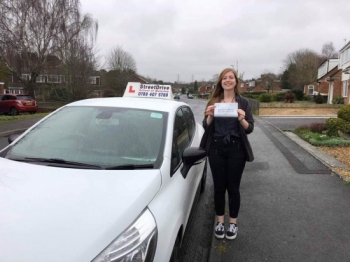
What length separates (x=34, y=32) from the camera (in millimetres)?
21234

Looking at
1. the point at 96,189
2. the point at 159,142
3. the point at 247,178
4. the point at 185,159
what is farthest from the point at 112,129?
the point at 247,178

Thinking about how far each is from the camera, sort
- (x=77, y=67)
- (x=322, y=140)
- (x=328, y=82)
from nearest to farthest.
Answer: (x=322, y=140) < (x=77, y=67) < (x=328, y=82)

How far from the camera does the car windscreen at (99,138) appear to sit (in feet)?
8.16

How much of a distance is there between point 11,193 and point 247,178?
4.25m

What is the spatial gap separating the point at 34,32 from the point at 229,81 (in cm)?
2200

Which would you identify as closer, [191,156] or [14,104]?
[191,156]

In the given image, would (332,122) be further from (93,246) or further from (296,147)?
(93,246)

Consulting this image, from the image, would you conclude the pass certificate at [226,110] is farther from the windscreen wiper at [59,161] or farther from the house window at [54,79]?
the house window at [54,79]

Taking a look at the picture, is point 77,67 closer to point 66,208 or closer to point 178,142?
point 178,142

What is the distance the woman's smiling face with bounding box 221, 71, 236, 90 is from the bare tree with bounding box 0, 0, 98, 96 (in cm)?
2157

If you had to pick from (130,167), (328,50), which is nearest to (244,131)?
(130,167)

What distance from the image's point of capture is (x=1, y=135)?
10648mm

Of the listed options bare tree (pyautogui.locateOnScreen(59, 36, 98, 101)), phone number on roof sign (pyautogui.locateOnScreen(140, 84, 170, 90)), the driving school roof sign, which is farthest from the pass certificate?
bare tree (pyautogui.locateOnScreen(59, 36, 98, 101))

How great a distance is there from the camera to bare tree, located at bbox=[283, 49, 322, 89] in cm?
5569
